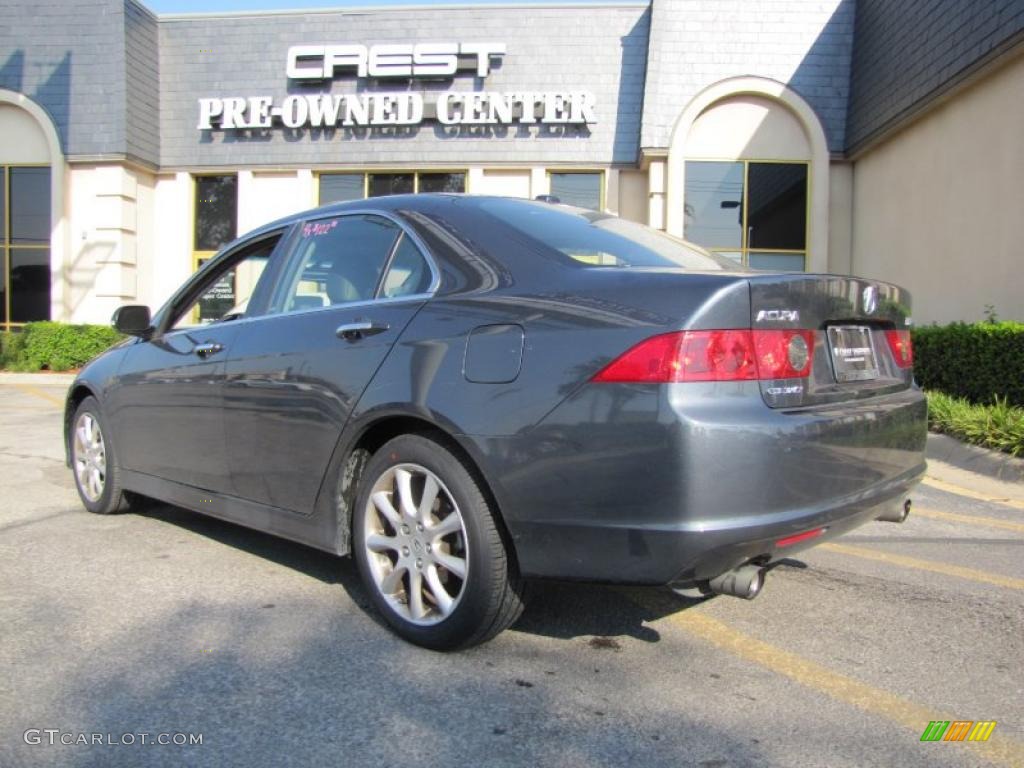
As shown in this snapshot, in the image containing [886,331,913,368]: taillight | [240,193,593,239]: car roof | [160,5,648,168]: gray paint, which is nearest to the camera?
[886,331,913,368]: taillight

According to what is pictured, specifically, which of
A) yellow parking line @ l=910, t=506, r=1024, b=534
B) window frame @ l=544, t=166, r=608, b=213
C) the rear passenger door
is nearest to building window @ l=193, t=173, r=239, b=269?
window frame @ l=544, t=166, r=608, b=213

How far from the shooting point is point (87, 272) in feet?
59.1

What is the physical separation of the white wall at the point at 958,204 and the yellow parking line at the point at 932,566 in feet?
22.3

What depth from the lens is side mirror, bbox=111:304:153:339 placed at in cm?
469

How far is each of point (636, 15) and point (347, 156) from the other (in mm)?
6511

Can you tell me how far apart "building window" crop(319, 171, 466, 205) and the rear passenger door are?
14082mm

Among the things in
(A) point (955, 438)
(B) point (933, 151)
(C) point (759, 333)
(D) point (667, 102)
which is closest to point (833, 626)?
(C) point (759, 333)

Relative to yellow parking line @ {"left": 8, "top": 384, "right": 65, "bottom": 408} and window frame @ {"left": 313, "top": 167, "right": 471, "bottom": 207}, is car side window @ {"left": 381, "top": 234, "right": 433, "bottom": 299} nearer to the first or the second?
yellow parking line @ {"left": 8, "top": 384, "right": 65, "bottom": 408}

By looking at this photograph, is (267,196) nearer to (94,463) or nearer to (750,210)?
(750,210)

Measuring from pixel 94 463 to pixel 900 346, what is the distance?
4.56 m

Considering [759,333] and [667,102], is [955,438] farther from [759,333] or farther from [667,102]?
[667,102]

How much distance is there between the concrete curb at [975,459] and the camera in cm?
687

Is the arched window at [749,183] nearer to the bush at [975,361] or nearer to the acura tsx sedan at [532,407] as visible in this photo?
the bush at [975,361]

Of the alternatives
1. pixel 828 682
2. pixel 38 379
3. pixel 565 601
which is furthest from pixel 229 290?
pixel 38 379
